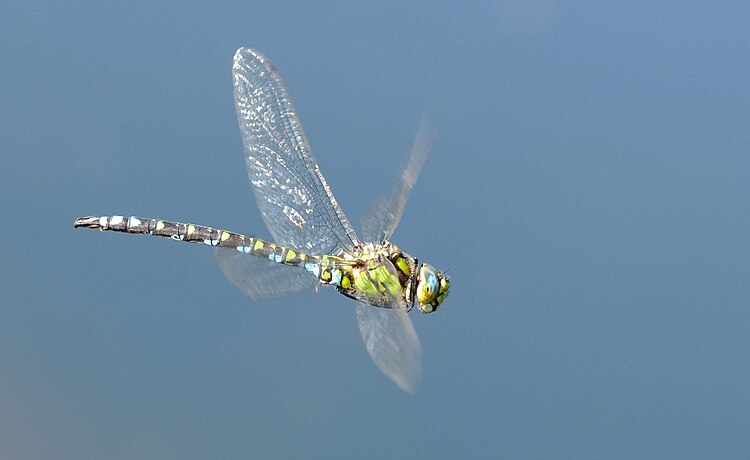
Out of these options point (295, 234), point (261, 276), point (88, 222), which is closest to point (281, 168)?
point (295, 234)

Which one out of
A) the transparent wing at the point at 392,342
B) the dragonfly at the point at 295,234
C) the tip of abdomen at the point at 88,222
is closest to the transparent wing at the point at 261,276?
the dragonfly at the point at 295,234

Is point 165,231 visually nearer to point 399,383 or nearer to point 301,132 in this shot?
point 301,132

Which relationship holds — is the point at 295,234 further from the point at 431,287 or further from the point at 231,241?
the point at 431,287

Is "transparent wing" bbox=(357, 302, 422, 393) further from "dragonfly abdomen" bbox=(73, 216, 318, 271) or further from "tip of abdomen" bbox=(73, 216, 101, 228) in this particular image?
"tip of abdomen" bbox=(73, 216, 101, 228)

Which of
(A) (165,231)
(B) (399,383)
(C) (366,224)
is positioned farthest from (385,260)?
(A) (165,231)

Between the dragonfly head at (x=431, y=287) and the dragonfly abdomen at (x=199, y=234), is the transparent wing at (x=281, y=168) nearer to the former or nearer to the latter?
the dragonfly abdomen at (x=199, y=234)
